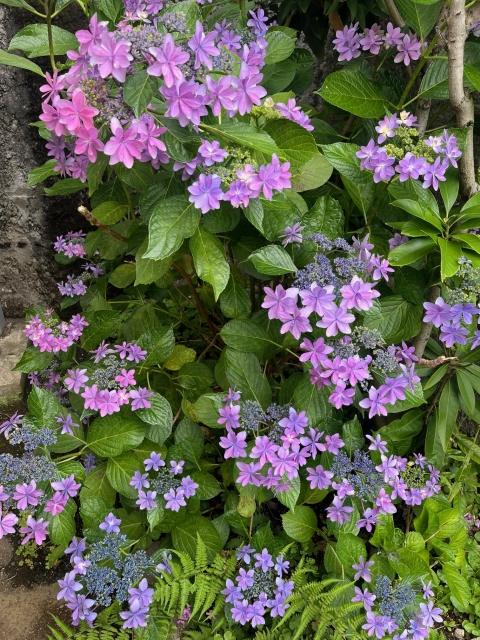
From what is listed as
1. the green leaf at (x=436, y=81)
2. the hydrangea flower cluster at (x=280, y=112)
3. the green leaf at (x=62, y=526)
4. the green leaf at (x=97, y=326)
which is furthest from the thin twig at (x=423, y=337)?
the green leaf at (x=62, y=526)

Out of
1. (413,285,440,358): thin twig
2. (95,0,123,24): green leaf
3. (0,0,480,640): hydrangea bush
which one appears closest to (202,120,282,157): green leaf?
(0,0,480,640): hydrangea bush

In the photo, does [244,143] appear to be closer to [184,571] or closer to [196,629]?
[184,571]

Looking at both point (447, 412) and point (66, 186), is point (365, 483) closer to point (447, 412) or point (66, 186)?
point (447, 412)

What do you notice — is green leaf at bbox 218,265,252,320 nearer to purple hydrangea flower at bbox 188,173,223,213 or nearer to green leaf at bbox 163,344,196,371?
green leaf at bbox 163,344,196,371

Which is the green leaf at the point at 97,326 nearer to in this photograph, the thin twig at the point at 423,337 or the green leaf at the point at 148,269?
the green leaf at the point at 148,269

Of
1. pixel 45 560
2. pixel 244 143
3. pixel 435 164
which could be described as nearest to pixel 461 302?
pixel 435 164

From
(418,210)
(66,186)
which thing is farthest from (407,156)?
(66,186)
